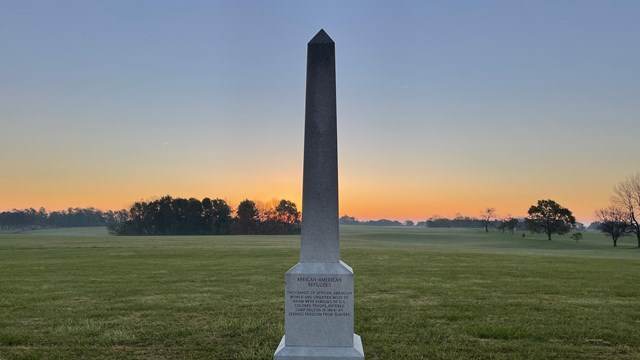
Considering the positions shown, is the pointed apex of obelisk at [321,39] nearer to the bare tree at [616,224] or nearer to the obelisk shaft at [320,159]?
the obelisk shaft at [320,159]

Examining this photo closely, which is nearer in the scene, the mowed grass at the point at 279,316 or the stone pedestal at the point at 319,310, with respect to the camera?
the stone pedestal at the point at 319,310

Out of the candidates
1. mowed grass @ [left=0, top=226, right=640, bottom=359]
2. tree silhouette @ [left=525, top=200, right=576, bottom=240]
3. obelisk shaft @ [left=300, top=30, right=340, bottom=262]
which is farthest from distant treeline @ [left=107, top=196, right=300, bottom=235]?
obelisk shaft @ [left=300, top=30, right=340, bottom=262]

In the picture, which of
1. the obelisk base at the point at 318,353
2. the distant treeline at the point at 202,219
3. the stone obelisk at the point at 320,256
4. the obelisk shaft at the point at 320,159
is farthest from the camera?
the distant treeline at the point at 202,219

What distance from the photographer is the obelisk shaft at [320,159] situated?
7887mm

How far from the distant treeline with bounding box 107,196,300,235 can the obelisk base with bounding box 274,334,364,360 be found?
→ 358 ft

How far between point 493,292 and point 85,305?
42.4 ft

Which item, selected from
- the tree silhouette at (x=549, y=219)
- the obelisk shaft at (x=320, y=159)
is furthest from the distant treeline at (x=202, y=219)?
the obelisk shaft at (x=320, y=159)

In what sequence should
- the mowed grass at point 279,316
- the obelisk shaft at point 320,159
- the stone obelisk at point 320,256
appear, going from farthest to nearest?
1. the mowed grass at point 279,316
2. the obelisk shaft at point 320,159
3. the stone obelisk at point 320,256

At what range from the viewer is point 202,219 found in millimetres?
117812

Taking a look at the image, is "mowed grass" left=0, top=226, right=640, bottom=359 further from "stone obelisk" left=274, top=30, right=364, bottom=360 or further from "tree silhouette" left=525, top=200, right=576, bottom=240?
"tree silhouette" left=525, top=200, right=576, bottom=240

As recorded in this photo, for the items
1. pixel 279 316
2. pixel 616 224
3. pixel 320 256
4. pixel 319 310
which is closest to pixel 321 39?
pixel 320 256

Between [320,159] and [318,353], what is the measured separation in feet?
10.1

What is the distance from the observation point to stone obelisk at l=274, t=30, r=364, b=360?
7.61m

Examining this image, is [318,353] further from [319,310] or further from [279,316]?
[279,316]
